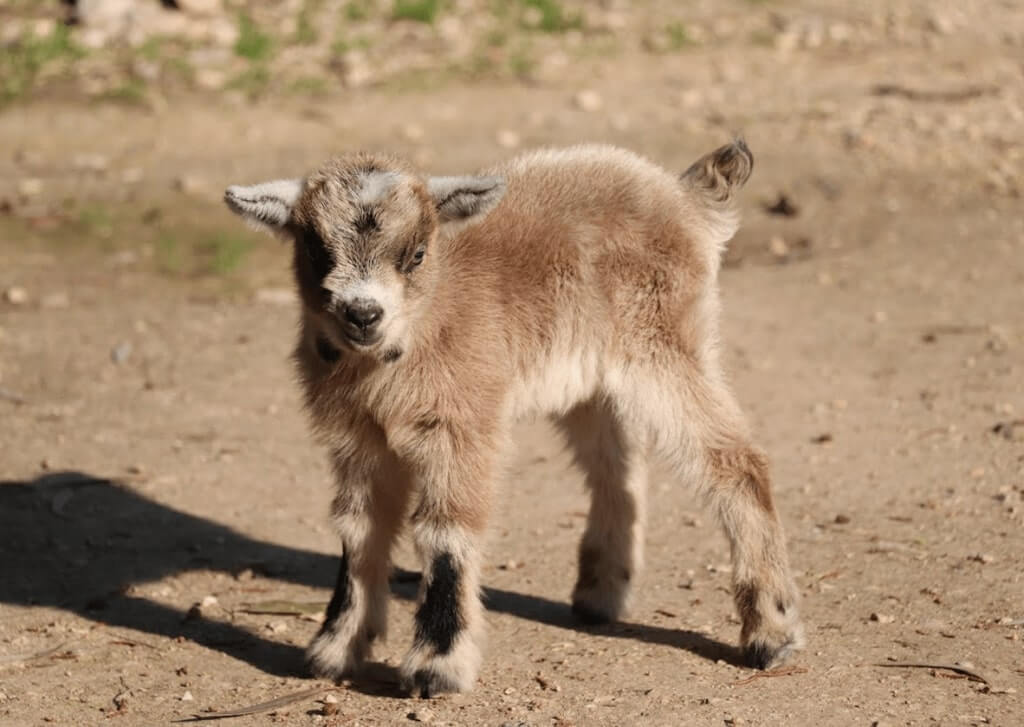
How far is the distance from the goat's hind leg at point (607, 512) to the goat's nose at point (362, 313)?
153 centimetres

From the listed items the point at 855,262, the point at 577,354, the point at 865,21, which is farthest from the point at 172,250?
the point at 865,21

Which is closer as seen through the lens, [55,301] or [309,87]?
[55,301]

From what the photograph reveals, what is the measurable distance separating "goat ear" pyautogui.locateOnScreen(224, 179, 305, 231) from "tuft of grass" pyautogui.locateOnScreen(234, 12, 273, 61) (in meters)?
10.1

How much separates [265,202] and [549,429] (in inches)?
152

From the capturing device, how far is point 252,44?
15.9m

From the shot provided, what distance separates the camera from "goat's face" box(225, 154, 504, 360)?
5773 millimetres

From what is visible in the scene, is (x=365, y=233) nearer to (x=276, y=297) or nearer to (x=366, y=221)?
(x=366, y=221)

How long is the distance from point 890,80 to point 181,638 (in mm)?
11237

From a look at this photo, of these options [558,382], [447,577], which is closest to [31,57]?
[558,382]

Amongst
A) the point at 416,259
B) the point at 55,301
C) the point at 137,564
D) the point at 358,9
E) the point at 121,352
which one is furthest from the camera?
the point at 358,9

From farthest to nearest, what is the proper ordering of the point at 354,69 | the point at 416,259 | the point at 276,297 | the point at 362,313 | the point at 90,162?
1. the point at 354,69
2. the point at 90,162
3. the point at 276,297
4. the point at 416,259
5. the point at 362,313

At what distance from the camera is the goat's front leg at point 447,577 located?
607 cm

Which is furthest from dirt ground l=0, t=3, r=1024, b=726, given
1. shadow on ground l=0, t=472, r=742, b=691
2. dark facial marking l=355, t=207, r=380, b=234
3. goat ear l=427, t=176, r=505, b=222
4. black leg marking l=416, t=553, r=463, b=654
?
dark facial marking l=355, t=207, r=380, b=234

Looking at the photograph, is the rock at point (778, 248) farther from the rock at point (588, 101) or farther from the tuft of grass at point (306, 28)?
the tuft of grass at point (306, 28)
